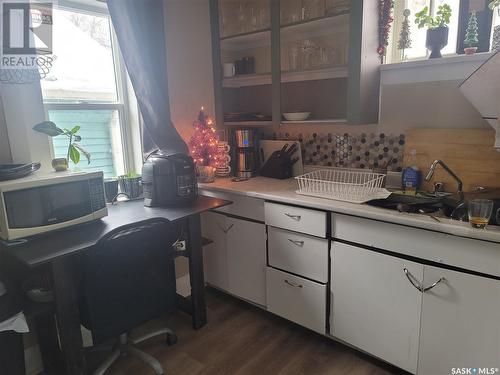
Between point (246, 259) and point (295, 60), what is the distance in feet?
4.42

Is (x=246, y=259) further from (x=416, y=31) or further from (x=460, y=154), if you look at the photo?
(x=416, y=31)

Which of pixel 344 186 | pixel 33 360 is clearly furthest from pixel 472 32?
pixel 33 360

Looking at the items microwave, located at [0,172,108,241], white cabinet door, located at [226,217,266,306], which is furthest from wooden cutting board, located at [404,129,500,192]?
microwave, located at [0,172,108,241]

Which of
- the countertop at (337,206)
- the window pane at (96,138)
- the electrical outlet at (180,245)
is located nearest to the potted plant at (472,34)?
the countertop at (337,206)

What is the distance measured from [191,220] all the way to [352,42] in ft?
4.42

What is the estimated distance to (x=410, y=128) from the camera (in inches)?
81.2

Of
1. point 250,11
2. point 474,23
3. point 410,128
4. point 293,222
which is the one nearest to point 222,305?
point 293,222

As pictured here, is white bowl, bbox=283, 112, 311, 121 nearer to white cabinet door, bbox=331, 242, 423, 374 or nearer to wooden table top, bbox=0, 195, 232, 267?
wooden table top, bbox=0, 195, 232, 267

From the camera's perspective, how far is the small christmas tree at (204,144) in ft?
8.11

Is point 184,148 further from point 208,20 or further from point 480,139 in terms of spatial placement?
point 480,139

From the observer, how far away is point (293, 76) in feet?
7.39

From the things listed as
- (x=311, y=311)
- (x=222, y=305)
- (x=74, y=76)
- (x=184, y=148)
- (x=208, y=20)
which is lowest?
(x=222, y=305)

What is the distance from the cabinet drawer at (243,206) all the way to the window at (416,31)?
1.18 m

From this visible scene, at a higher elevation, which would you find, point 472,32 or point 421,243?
point 472,32
